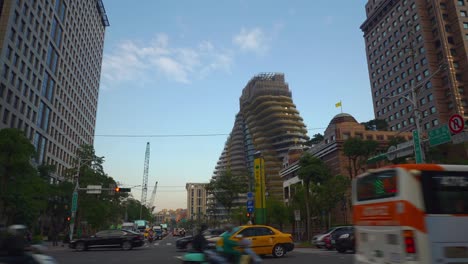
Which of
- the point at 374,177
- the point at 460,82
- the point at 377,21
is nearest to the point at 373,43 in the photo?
the point at 377,21

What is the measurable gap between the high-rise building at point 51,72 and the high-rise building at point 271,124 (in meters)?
44.7

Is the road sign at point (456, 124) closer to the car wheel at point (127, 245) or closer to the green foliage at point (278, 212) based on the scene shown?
the car wheel at point (127, 245)

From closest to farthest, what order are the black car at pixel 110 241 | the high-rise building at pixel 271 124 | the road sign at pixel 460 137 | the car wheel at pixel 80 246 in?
the road sign at pixel 460 137
the black car at pixel 110 241
the car wheel at pixel 80 246
the high-rise building at pixel 271 124

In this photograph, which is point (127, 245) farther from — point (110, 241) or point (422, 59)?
point (422, 59)

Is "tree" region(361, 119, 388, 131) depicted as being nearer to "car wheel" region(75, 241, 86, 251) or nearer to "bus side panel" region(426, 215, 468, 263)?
"car wheel" region(75, 241, 86, 251)

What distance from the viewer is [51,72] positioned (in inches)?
2618

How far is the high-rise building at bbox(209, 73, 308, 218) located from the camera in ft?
393

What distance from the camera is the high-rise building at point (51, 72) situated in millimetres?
50656

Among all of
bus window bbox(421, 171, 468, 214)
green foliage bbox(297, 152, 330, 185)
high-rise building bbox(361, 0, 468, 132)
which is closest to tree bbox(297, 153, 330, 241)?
green foliage bbox(297, 152, 330, 185)

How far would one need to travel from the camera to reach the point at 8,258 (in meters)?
7.66

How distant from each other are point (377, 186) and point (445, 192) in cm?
151

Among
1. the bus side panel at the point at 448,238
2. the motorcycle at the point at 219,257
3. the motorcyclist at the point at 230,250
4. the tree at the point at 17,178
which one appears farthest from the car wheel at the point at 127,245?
the bus side panel at the point at 448,238

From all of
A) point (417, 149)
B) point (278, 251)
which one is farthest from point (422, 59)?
point (278, 251)

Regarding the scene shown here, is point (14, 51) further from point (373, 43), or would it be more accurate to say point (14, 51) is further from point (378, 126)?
point (373, 43)
